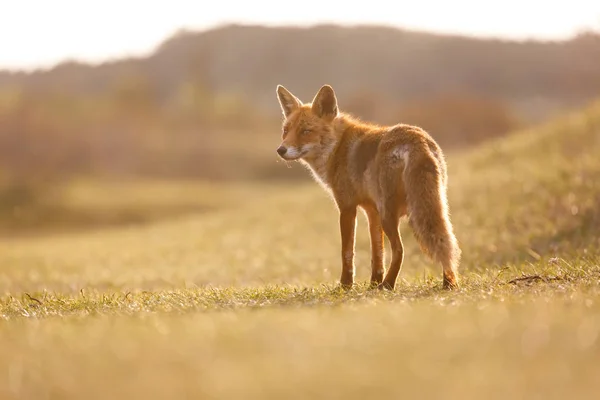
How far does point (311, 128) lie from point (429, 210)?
7.75ft

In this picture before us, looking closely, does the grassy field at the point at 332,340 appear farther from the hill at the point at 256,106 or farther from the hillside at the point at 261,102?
the hill at the point at 256,106

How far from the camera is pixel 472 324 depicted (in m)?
5.08

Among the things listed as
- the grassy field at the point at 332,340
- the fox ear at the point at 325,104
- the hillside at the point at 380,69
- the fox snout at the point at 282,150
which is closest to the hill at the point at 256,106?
the hillside at the point at 380,69

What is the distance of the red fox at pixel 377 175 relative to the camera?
729 cm

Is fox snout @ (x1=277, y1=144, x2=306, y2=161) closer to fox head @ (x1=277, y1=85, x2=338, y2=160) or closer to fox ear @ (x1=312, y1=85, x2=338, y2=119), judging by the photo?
fox head @ (x1=277, y1=85, x2=338, y2=160)

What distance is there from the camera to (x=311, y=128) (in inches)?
353

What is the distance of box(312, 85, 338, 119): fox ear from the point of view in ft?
29.8

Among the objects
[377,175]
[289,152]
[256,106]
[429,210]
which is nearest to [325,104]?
[289,152]

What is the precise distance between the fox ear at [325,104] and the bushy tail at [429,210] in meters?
1.81

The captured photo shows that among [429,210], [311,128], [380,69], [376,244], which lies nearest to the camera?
[429,210]

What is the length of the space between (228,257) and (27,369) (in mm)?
16781

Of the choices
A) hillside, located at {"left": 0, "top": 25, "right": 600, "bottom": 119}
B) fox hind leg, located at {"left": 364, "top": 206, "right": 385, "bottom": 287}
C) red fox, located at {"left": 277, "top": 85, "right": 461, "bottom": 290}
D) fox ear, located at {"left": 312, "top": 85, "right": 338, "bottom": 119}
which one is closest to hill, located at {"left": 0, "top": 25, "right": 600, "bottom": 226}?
hillside, located at {"left": 0, "top": 25, "right": 600, "bottom": 119}

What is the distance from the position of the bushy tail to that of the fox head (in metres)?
1.68

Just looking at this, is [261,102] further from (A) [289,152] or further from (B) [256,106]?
(A) [289,152]
